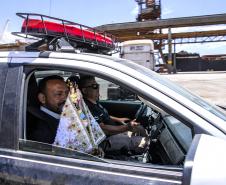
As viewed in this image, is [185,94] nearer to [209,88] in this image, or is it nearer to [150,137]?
[150,137]

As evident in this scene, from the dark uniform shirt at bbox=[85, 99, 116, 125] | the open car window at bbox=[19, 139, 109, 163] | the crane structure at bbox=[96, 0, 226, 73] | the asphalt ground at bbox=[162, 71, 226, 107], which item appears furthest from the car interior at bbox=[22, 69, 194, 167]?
the crane structure at bbox=[96, 0, 226, 73]

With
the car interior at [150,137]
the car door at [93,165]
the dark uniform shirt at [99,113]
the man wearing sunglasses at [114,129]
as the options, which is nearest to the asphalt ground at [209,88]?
the dark uniform shirt at [99,113]

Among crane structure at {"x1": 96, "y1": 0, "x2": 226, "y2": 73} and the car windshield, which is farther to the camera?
crane structure at {"x1": 96, "y1": 0, "x2": 226, "y2": 73}

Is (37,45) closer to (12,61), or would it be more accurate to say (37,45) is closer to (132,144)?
(12,61)

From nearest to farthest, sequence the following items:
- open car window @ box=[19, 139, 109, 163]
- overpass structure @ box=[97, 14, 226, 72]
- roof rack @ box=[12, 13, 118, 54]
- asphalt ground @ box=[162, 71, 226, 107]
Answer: open car window @ box=[19, 139, 109, 163]
roof rack @ box=[12, 13, 118, 54]
asphalt ground @ box=[162, 71, 226, 107]
overpass structure @ box=[97, 14, 226, 72]

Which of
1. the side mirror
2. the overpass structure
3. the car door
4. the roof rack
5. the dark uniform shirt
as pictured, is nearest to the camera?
the side mirror

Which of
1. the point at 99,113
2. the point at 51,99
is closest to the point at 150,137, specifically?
the point at 99,113

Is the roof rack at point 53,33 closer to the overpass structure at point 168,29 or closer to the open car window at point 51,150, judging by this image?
the open car window at point 51,150

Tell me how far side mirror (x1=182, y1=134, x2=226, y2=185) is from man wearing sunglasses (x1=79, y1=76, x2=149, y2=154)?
0.98m

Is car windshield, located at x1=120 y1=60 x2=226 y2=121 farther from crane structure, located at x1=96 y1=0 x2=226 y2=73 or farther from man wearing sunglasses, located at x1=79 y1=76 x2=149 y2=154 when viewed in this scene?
crane structure, located at x1=96 y1=0 x2=226 y2=73

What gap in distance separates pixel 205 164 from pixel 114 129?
146cm

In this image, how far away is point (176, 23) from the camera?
38.8 metres

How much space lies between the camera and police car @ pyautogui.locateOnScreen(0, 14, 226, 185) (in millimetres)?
1677

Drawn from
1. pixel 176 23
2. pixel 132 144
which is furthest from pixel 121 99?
pixel 176 23
